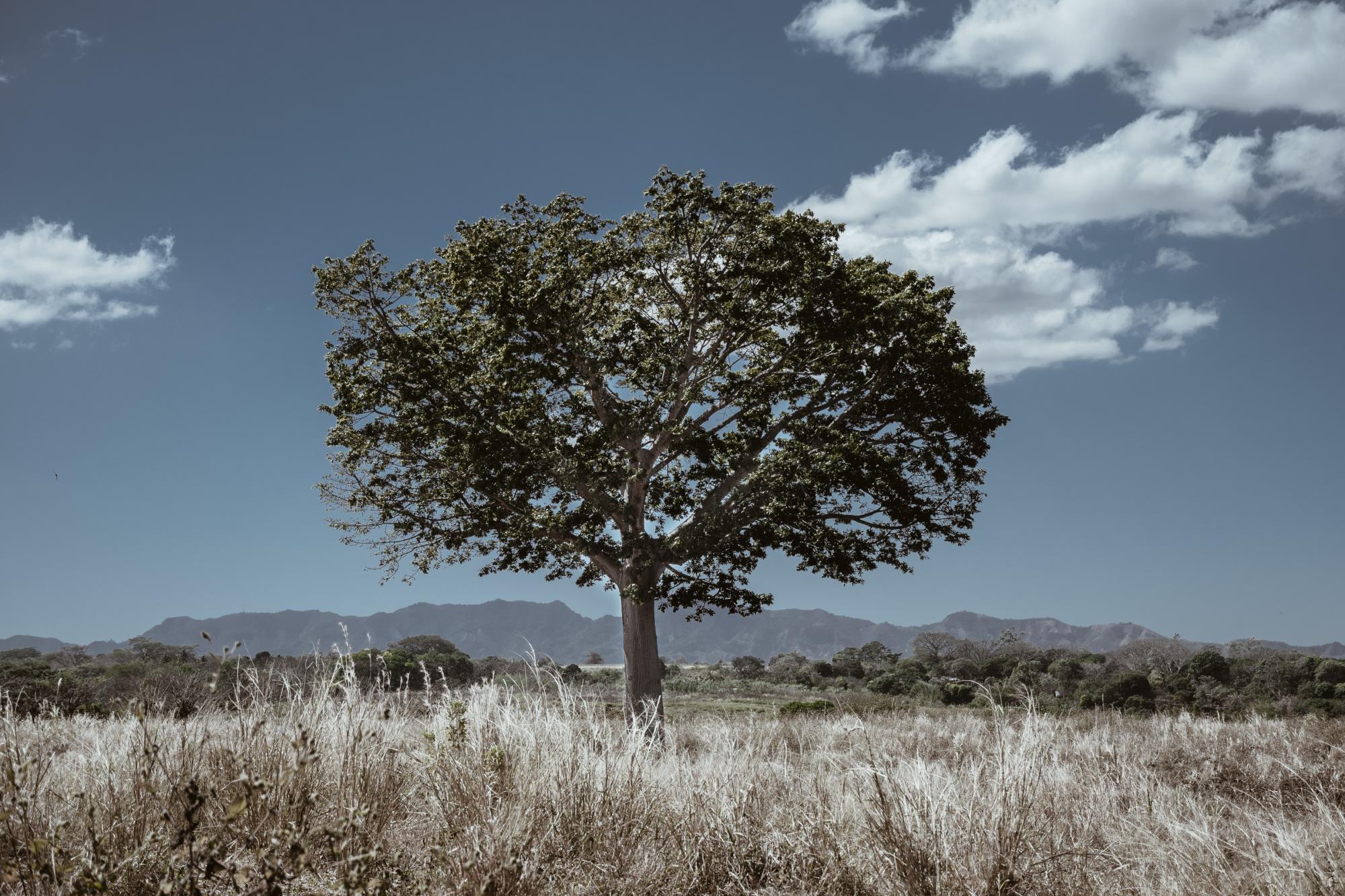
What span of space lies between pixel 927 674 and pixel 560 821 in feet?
179

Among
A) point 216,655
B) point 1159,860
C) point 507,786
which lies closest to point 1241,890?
point 1159,860

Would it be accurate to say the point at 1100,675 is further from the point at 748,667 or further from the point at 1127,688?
the point at 748,667

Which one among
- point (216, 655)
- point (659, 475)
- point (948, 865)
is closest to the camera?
point (216, 655)

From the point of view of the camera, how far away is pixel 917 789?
5.09m

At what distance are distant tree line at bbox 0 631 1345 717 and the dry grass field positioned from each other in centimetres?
63

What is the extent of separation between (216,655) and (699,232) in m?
16.1

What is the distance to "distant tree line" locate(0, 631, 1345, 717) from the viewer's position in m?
20.7

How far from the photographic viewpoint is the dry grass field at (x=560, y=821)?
3.79m

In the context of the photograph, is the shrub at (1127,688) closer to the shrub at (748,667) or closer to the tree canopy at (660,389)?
the tree canopy at (660,389)

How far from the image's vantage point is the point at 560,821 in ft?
16.4

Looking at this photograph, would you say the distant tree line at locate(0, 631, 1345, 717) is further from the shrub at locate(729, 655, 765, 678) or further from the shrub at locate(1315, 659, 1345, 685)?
the shrub at locate(729, 655, 765, 678)

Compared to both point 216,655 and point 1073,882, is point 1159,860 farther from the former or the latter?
point 216,655

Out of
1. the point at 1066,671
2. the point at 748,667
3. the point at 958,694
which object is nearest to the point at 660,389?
the point at 958,694

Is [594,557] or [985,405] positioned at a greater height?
[985,405]
